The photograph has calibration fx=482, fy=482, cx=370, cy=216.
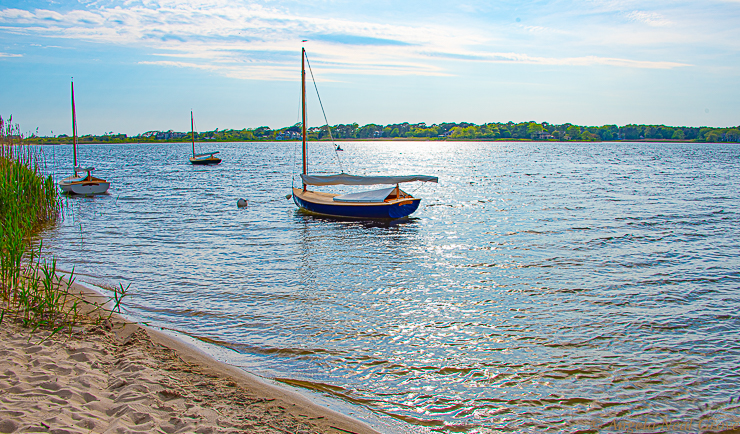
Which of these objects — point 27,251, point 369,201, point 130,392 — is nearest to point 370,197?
point 369,201

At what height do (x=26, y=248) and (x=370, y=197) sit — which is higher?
(x=370, y=197)

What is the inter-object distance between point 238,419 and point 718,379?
7.71 meters

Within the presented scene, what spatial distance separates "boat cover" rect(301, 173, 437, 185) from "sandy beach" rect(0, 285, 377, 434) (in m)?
18.4

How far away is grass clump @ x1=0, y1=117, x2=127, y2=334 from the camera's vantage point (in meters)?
8.12

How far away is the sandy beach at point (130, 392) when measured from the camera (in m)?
5.13

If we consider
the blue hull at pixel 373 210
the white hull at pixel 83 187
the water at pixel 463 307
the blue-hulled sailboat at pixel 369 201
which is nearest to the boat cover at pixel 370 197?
the blue-hulled sailboat at pixel 369 201

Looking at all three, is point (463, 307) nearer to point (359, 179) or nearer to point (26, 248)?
point (26, 248)

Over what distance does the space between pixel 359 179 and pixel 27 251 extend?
59.7 ft

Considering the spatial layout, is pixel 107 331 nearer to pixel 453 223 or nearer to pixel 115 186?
pixel 453 223

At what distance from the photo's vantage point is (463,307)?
37.8ft

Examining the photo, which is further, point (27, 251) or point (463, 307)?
point (463, 307)

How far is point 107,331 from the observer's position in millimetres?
8398

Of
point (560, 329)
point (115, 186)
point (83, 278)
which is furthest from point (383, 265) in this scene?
point (115, 186)

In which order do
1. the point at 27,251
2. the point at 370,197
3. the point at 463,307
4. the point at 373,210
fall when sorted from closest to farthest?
the point at 27,251 → the point at 463,307 → the point at 373,210 → the point at 370,197
